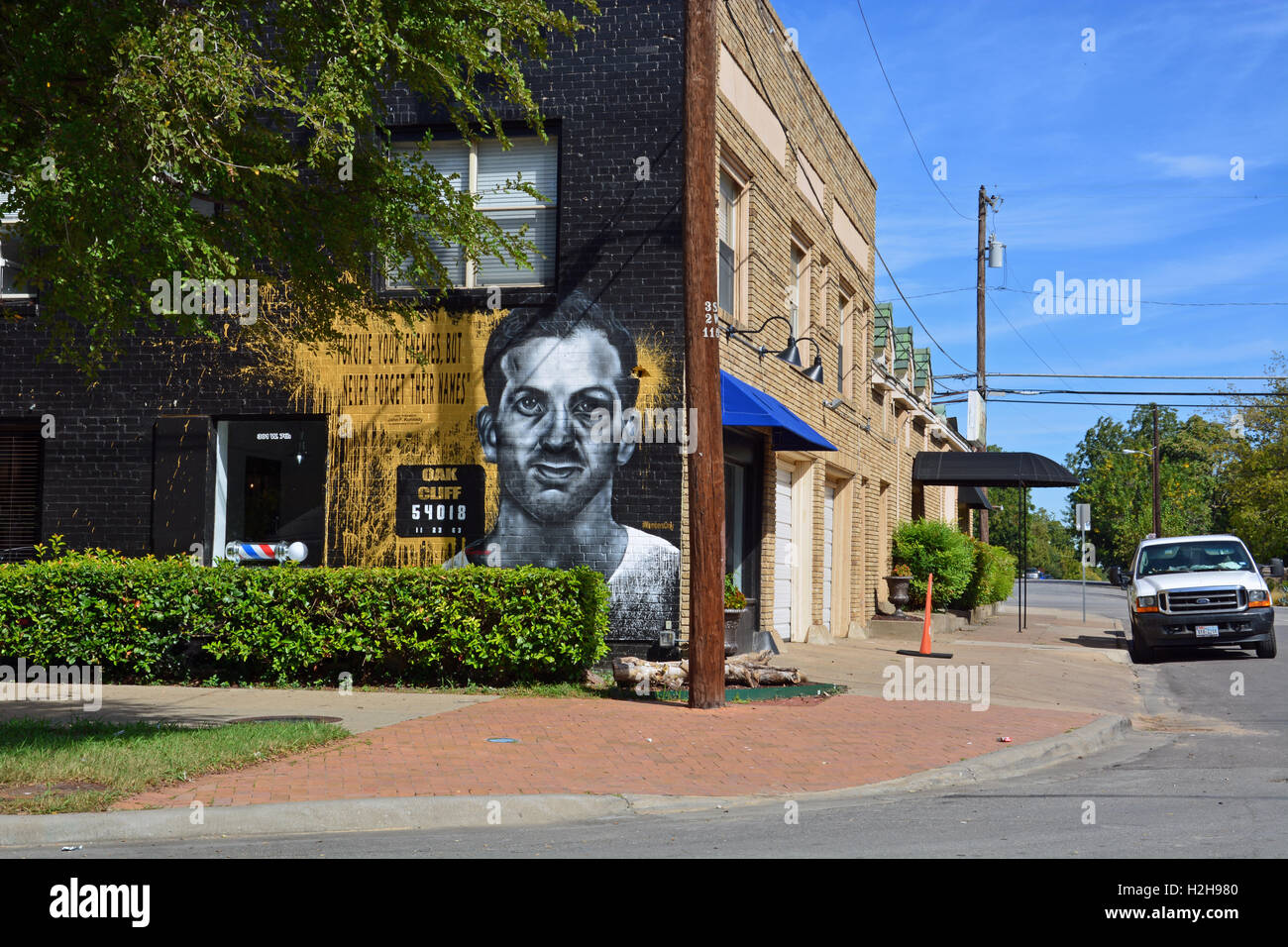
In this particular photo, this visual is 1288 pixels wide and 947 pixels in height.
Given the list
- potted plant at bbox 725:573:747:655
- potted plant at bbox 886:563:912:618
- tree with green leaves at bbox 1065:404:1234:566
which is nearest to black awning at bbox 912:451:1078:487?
potted plant at bbox 886:563:912:618

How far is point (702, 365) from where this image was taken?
1062cm

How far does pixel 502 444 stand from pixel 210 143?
19.5ft

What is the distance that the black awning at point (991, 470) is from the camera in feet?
83.8

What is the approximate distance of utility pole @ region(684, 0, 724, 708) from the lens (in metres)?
10.6

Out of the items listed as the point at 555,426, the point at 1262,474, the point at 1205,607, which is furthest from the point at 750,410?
the point at 1262,474

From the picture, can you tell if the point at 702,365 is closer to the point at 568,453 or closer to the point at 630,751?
the point at 568,453

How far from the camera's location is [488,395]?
1352 cm

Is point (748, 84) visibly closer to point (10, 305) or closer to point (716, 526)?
point (716, 526)

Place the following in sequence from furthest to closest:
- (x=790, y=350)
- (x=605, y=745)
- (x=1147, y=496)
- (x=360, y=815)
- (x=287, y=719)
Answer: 1. (x=1147, y=496)
2. (x=790, y=350)
3. (x=287, y=719)
4. (x=605, y=745)
5. (x=360, y=815)

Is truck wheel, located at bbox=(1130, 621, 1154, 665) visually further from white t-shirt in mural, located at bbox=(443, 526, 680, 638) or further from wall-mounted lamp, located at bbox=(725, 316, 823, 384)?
white t-shirt in mural, located at bbox=(443, 526, 680, 638)

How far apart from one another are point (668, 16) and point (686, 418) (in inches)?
207

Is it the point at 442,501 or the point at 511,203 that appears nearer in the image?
the point at 442,501

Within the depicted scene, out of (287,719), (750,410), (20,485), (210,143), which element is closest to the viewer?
(210,143)

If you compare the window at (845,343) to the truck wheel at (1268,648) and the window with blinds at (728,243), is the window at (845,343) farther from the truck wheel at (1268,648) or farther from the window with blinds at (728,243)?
the truck wheel at (1268,648)
